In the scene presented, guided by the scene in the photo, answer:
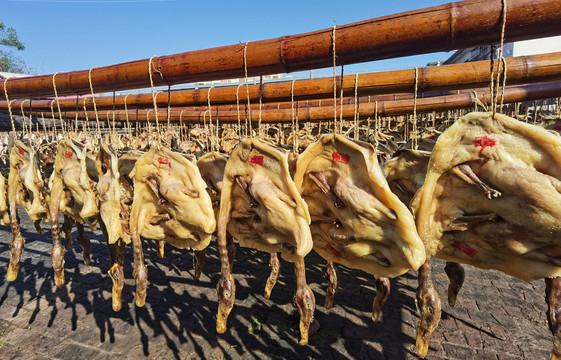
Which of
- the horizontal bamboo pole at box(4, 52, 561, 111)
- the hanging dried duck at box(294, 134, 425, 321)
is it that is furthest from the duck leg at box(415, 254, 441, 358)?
the horizontal bamboo pole at box(4, 52, 561, 111)

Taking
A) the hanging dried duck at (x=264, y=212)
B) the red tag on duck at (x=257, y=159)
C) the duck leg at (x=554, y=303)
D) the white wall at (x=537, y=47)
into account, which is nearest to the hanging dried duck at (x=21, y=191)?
the hanging dried duck at (x=264, y=212)

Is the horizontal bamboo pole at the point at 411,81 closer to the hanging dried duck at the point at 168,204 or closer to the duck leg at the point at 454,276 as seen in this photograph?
the hanging dried duck at the point at 168,204

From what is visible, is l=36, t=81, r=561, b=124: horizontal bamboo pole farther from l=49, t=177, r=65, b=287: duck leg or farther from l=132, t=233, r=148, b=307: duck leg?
l=132, t=233, r=148, b=307: duck leg

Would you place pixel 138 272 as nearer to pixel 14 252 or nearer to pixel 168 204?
pixel 168 204

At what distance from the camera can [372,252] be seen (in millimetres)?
1941

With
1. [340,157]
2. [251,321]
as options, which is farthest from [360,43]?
[251,321]

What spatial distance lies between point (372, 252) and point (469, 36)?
1.35 m

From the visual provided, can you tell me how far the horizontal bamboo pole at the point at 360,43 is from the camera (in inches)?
55.1

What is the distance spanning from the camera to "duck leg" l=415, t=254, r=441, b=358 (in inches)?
68.6

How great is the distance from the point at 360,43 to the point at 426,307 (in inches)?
63.7

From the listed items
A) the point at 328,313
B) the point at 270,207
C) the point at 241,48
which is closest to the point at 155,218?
the point at 270,207

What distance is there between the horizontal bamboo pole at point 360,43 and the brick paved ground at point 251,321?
3605 mm

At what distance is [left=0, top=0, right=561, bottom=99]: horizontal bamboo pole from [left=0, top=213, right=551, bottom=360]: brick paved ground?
11.8ft

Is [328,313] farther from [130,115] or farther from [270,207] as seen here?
[130,115]
